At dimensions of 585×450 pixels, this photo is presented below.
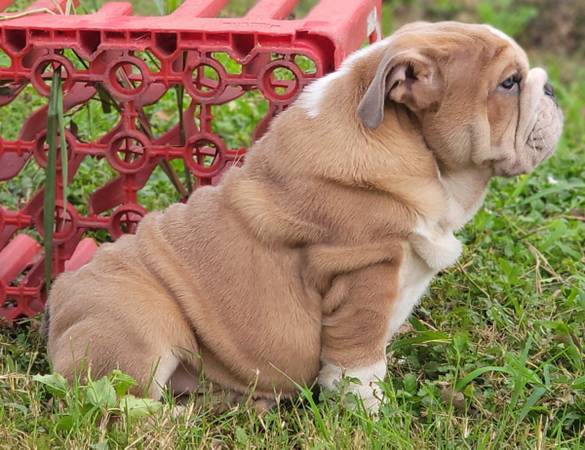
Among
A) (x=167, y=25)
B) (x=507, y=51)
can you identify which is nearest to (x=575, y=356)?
(x=507, y=51)

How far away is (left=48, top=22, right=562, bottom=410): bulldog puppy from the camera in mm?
3816

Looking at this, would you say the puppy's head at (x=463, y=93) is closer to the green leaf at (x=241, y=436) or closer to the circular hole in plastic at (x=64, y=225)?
the green leaf at (x=241, y=436)

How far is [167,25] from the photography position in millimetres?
4277

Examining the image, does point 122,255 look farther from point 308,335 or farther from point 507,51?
point 507,51

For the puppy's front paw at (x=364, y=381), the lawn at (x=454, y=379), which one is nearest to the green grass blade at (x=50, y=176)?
the lawn at (x=454, y=379)

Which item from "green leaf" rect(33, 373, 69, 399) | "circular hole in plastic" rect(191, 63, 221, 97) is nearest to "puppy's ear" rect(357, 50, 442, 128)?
"circular hole in plastic" rect(191, 63, 221, 97)

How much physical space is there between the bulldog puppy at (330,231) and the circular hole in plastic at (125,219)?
1.73 ft

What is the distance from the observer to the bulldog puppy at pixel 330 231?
382 centimetres

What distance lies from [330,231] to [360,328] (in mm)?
336

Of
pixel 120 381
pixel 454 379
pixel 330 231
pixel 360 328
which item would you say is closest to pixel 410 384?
pixel 454 379

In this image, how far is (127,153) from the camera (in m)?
4.65

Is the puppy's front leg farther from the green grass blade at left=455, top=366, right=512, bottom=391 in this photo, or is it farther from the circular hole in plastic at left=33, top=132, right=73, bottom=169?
the circular hole in plastic at left=33, top=132, right=73, bottom=169

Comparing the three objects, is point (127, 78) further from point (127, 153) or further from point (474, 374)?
point (474, 374)

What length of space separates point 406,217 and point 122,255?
3.42 feet
